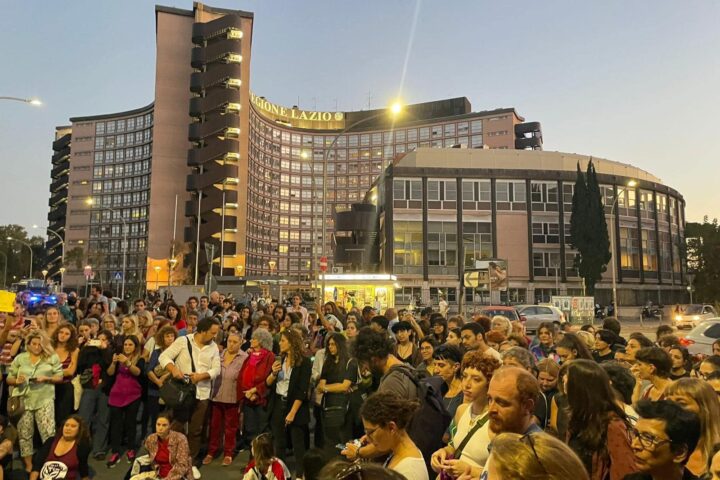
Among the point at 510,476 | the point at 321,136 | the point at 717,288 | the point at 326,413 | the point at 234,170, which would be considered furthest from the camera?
the point at 321,136

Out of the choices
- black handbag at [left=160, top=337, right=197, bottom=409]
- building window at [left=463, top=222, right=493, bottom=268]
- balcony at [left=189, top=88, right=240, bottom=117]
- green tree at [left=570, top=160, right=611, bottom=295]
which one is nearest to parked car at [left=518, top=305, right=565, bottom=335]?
black handbag at [left=160, top=337, right=197, bottom=409]

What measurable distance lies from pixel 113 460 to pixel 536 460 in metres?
7.20

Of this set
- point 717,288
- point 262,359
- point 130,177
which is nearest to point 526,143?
point 717,288

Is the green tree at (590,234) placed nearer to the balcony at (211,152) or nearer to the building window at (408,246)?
the building window at (408,246)

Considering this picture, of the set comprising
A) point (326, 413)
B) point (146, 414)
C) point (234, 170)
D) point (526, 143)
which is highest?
point (526, 143)

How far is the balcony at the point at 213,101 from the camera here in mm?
73250

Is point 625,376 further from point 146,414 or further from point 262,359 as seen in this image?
point 146,414

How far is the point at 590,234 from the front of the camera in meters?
50.3

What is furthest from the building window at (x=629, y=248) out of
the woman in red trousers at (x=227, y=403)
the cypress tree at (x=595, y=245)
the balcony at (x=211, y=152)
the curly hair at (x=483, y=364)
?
the curly hair at (x=483, y=364)

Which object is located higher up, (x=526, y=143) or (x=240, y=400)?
(x=526, y=143)

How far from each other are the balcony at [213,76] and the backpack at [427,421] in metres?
77.6

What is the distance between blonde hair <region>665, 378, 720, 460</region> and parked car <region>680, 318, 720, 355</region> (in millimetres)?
11095

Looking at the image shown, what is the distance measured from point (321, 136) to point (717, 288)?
80874 millimetres

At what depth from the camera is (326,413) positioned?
19.9ft
